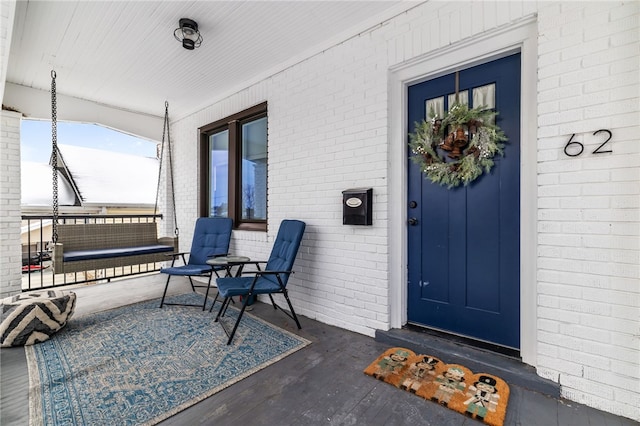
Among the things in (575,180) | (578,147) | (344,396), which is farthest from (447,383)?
(578,147)

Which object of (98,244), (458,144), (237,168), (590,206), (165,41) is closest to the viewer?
(590,206)

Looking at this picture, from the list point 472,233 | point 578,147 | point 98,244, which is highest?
point 578,147

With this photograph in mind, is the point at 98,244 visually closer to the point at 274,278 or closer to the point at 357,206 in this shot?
the point at 274,278

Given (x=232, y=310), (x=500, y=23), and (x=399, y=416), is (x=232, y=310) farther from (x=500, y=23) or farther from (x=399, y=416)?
(x=500, y=23)

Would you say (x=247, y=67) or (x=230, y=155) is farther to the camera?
(x=230, y=155)

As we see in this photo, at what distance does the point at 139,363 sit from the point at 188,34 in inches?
115

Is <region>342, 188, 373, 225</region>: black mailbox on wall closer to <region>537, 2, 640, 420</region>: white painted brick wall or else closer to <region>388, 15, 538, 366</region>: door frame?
<region>388, 15, 538, 366</region>: door frame

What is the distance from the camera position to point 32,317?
2.44 meters

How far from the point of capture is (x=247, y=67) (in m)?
3.53

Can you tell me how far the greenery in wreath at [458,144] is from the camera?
7.12ft

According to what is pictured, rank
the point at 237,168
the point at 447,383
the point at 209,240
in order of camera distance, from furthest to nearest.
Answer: the point at 237,168
the point at 209,240
the point at 447,383

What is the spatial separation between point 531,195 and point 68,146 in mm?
9645

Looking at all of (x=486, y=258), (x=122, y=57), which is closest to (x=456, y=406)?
(x=486, y=258)

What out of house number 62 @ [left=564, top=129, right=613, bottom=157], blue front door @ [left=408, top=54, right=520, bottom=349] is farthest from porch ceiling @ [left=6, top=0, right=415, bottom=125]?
house number 62 @ [left=564, top=129, right=613, bottom=157]
